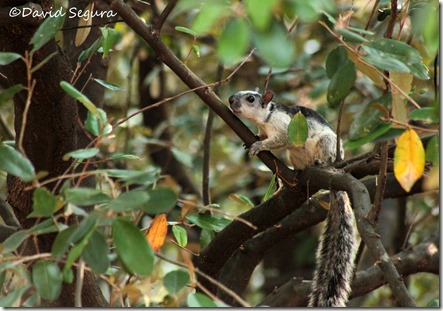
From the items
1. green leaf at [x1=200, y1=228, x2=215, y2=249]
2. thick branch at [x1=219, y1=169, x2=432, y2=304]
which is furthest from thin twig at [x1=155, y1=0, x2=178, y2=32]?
thick branch at [x1=219, y1=169, x2=432, y2=304]

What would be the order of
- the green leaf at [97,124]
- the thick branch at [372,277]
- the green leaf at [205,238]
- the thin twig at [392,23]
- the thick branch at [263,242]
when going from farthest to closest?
the thick branch at [263,242]
the thick branch at [372,277]
the green leaf at [205,238]
the thin twig at [392,23]
the green leaf at [97,124]

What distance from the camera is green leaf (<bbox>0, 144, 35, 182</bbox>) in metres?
1.28

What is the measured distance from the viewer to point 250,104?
2.82 m

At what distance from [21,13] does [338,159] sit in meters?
0.82

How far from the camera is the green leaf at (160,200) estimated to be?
125cm

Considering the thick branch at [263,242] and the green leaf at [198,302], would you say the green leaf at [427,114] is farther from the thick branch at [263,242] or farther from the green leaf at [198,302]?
the thick branch at [263,242]

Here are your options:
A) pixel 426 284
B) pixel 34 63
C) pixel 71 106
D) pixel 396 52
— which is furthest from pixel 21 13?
pixel 426 284

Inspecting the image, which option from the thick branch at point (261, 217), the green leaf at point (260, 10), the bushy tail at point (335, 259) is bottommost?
the bushy tail at point (335, 259)

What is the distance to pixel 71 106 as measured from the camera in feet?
6.32

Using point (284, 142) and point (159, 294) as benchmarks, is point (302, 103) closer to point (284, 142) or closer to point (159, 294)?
point (284, 142)

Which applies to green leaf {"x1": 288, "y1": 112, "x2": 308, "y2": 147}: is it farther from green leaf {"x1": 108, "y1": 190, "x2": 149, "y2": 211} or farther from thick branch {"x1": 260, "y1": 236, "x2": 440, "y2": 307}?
thick branch {"x1": 260, "y1": 236, "x2": 440, "y2": 307}

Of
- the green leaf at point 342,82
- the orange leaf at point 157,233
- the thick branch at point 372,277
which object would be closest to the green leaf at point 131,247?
the orange leaf at point 157,233

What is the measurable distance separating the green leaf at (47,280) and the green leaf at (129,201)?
161mm

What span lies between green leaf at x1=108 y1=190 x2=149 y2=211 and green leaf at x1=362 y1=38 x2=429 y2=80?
0.46 meters
